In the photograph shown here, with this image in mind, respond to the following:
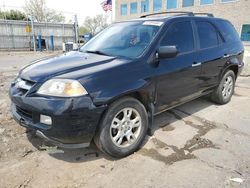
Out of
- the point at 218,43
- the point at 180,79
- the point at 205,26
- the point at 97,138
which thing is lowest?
the point at 97,138

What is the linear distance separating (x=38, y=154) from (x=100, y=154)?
0.83m

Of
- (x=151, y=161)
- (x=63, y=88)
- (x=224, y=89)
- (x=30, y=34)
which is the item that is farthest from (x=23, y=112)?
(x=30, y=34)

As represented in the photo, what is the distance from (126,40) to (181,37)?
91 centimetres

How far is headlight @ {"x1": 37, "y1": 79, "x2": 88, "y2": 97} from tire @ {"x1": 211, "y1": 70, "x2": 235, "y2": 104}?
11.0 feet

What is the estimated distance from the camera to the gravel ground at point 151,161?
2504mm

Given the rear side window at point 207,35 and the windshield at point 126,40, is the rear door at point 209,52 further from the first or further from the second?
the windshield at point 126,40

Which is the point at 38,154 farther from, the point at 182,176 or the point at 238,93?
the point at 238,93

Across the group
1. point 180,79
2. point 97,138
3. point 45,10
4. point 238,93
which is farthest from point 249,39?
point 45,10

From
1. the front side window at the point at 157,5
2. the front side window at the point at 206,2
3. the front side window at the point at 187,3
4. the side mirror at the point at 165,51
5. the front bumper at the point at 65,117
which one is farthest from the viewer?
the front side window at the point at 157,5

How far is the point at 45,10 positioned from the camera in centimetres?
3600

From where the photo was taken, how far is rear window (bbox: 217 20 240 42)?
184 inches

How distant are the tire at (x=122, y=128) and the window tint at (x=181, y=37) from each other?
3.61 ft

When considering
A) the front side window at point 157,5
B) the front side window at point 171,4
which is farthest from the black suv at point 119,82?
the front side window at point 157,5

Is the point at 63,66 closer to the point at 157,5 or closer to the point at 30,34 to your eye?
the point at 30,34
